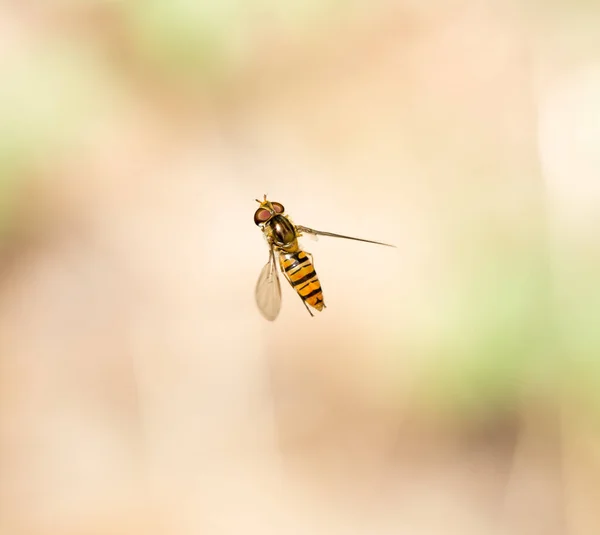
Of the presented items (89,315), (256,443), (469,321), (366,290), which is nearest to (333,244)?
(366,290)

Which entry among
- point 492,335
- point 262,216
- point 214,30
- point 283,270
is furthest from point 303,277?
point 214,30

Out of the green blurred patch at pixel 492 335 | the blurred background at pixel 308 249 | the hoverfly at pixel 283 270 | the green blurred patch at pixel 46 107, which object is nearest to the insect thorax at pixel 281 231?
the hoverfly at pixel 283 270

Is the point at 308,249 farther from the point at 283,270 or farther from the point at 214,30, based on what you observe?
the point at 214,30

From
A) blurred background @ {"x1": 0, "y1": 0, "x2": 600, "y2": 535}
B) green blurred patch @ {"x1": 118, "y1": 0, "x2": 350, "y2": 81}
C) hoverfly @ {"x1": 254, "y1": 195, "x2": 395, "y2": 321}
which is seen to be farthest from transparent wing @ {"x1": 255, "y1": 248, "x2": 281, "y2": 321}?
green blurred patch @ {"x1": 118, "y1": 0, "x2": 350, "y2": 81}

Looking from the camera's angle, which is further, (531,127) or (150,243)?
(150,243)

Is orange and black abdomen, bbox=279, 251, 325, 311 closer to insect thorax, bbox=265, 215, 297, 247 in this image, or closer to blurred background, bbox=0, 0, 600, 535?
insect thorax, bbox=265, 215, 297, 247

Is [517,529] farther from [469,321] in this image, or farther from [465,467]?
[469,321]
